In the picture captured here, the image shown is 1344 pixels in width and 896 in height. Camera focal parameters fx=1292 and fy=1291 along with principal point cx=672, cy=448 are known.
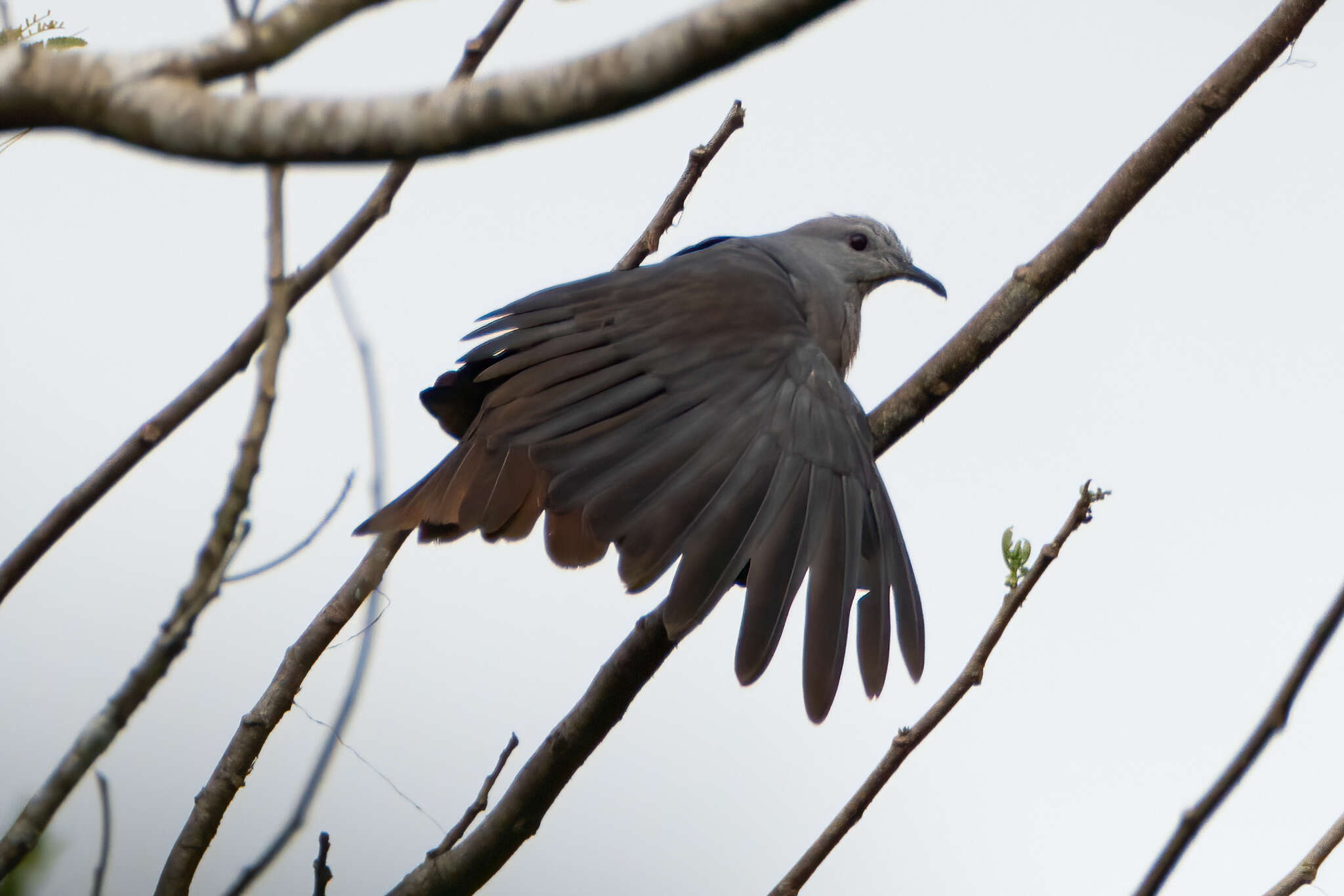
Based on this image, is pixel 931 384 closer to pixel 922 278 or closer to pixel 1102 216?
pixel 1102 216

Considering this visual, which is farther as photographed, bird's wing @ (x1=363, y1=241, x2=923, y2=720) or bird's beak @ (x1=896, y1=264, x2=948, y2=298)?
bird's beak @ (x1=896, y1=264, x2=948, y2=298)

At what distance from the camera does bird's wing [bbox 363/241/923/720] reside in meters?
2.59

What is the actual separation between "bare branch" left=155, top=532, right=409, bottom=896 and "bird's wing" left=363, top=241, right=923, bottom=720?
1.43 feet

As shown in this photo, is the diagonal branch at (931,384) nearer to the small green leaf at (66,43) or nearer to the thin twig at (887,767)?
the thin twig at (887,767)

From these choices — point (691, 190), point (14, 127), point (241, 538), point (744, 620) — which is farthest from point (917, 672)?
point (14, 127)

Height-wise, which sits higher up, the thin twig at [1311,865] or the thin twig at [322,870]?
the thin twig at [1311,865]

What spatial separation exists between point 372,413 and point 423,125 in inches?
19.9

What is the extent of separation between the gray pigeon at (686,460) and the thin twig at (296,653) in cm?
42

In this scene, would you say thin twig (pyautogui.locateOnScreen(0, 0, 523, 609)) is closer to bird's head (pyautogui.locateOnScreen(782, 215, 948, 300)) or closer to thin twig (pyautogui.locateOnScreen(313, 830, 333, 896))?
thin twig (pyautogui.locateOnScreen(313, 830, 333, 896))

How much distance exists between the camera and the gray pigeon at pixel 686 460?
102 inches

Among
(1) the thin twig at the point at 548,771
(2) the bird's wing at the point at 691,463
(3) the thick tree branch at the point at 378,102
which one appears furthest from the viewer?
(2) the bird's wing at the point at 691,463

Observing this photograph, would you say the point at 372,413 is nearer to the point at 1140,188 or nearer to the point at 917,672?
the point at 917,672

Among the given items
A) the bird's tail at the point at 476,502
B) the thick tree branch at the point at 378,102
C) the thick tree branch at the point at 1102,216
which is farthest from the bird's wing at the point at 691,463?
the thick tree branch at the point at 378,102

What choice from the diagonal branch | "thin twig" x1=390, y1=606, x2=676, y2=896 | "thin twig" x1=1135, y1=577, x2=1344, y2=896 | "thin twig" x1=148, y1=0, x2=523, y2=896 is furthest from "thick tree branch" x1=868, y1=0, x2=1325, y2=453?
"thin twig" x1=1135, y1=577, x2=1344, y2=896
